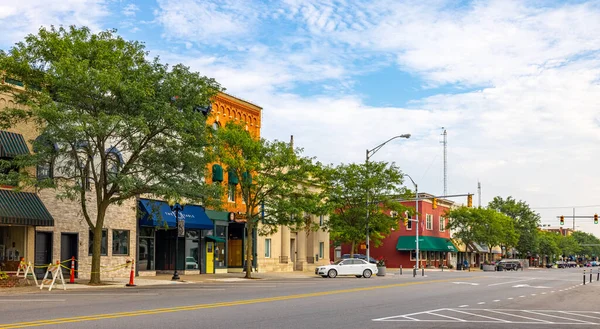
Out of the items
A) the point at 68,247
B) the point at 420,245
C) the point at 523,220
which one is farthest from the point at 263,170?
the point at 523,220

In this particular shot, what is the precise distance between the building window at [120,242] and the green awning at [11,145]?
808 cm

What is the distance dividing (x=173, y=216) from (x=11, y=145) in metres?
12.2

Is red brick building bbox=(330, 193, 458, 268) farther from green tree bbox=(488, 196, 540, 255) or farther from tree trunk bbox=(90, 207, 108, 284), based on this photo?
tree trunk bbox=(90, 207, 108, 284)

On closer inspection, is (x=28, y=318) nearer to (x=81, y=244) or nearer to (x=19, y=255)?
(x=19, y=255)

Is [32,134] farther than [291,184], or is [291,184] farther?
[291,184]

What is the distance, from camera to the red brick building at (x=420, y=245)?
83.9 m

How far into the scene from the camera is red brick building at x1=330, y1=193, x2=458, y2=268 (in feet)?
275

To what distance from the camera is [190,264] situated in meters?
45.4

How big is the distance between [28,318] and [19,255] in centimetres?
1855

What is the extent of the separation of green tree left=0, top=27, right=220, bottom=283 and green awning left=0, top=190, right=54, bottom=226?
197 cm

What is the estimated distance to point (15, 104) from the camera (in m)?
33.4

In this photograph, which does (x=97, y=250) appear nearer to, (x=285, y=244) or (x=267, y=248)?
(x=267, y=248)

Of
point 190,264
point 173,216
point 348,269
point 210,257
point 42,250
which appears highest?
point 173,216

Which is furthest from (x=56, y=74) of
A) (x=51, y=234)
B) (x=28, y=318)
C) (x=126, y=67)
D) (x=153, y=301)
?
(x=28, y=318)
